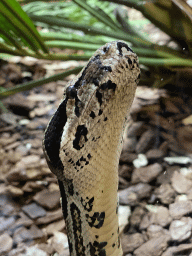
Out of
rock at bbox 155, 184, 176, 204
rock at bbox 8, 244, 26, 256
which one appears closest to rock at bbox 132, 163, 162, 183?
rock at bbox 155, 184, 176, 204

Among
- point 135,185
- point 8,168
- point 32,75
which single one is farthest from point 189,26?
point 32,75

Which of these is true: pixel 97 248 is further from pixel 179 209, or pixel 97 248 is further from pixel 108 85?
pixel 108 85

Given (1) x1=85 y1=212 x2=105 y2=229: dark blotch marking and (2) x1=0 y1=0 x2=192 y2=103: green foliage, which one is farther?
(2) x1=0 y1=0 x2=192 y2=103: green foliage

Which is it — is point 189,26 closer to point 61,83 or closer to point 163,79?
point 163,79

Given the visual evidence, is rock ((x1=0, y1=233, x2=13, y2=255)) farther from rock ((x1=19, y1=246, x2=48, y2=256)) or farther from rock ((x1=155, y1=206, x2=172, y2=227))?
rock ((x1=155, y1=206, x2=172, y2=227))

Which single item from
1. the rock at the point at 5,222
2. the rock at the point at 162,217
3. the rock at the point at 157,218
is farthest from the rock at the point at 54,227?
the rock at the point at 162,217
